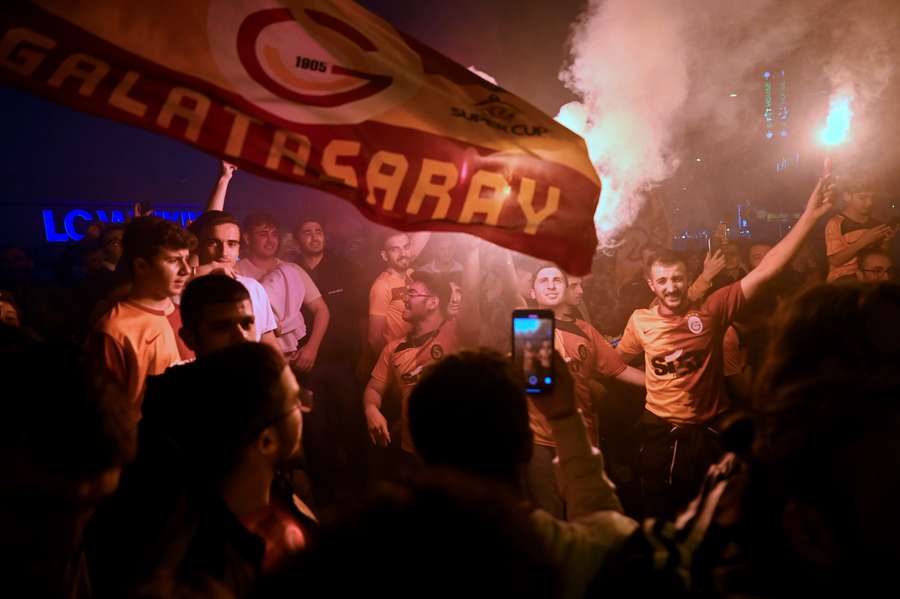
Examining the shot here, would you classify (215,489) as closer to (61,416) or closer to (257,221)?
(61,416)

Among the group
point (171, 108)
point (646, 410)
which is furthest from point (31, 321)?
point (646, 410)

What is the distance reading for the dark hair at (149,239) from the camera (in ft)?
11.2

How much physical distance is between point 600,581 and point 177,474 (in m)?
1.26

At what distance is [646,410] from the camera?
4852mm

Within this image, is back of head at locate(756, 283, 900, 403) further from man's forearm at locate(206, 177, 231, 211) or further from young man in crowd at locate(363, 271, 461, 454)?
man's forearm at locate(206, 177, 231, 211)

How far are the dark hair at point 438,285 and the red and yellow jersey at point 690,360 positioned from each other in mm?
1839

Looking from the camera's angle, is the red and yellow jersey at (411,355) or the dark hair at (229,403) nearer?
the dark hair at (229,403)

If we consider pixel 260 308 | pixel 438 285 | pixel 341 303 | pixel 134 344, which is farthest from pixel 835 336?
pixel 341 303

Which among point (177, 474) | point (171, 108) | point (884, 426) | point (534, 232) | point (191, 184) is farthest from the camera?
point (191, 184)

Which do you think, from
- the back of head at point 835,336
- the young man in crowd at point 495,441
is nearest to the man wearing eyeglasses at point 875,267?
the back of head at point 835,336

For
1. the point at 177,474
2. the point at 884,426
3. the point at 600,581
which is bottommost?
the point at 177,474

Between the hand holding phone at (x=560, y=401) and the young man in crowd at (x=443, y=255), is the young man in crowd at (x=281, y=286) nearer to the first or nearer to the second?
the young man in crowd at (x=443, y=255)

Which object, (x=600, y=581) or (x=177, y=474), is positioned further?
(x=177, y=474)

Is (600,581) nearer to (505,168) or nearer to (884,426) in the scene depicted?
(884,426)
